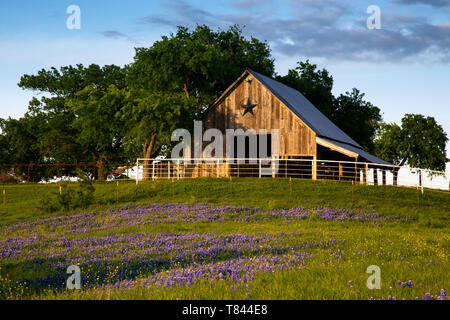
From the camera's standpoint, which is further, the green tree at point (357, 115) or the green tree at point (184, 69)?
the green tree at point (357, 115)

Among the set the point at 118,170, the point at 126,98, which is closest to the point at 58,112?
the point at 118,170

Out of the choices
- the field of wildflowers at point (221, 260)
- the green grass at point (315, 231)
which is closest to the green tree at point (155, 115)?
the green grass at point (315, 231)

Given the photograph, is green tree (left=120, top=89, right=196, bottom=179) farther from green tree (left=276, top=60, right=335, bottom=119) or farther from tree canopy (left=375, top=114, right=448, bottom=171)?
tree canopy (left=375, top=114, right=448, bottom=171)

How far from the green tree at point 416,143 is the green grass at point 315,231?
31415mm

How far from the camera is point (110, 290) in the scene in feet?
21.2

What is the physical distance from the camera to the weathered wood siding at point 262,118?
35969 mm

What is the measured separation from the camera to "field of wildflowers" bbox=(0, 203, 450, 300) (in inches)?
249
